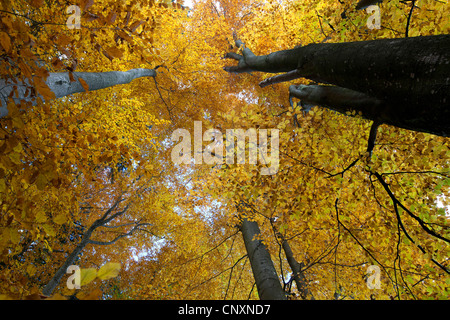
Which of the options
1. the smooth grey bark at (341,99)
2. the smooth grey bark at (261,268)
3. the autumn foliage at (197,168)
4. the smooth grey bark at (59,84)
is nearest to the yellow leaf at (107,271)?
the autumn foliage at (197,168)

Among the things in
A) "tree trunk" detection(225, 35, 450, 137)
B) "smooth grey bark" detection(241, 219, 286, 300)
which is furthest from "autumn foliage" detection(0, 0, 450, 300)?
"tree trunk" detection(225, 35, 450, 137)

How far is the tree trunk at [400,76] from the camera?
1346 millimetres

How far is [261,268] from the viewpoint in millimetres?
5270

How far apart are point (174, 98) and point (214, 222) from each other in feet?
19.6

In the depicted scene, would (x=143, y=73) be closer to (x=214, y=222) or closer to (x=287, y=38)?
(x=287, y=38)

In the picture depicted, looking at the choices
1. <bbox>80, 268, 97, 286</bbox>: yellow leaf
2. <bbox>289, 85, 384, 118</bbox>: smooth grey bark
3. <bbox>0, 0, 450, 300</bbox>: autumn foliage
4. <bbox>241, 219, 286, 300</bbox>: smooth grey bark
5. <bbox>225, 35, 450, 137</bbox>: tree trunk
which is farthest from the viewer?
<bbox>241, 219, 286, 300</bbox>: smooth grey bark

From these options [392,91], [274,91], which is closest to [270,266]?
[392,91]

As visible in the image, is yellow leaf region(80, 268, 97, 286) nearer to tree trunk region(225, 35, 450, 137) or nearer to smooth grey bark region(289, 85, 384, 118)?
tree trunk region(225, 35, 450, 137)

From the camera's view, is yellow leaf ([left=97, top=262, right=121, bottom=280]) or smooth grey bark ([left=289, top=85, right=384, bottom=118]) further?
smooth grey bark ([left=289, top=85, right=384, bottom=118])

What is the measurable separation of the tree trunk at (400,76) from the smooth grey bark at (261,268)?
12.9 feet

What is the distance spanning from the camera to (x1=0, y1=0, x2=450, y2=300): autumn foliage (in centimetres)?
222

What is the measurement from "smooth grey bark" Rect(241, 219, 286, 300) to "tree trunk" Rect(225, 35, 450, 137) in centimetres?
393

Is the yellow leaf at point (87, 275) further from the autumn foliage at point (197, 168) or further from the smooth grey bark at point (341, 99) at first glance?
the smooth grey bark at point (341, 99)

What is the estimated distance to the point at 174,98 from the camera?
32.6 ft
